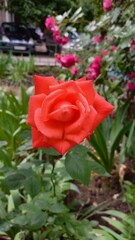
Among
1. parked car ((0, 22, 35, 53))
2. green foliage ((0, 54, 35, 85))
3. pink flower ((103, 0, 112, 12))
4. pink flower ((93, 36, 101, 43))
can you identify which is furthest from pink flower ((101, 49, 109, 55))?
parked car ((0, 22, 35, 53))

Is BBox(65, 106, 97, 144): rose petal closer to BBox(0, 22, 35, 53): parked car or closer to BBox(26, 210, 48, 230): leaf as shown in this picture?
BBox(26, 210, 48, 230): leaf

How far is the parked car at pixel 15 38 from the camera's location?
24.7ft

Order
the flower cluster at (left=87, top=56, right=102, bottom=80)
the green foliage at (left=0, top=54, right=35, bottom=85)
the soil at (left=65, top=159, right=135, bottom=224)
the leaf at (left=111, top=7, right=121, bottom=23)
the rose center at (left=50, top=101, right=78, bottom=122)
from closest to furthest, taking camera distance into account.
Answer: the rose center at (left=50, top=101, right=78, bottom=122)
the leaf at (left=111, top=7, right=121, bottom=23)
the soil at (left=65, top=159, right=135, bottom=224)
the flower cluster at (left=87, top=56, right=102, bottom=80)
the green foliage at (left=0, top=54, right=35, bottom=85)

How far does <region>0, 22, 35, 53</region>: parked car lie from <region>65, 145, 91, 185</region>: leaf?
6634 millimetres

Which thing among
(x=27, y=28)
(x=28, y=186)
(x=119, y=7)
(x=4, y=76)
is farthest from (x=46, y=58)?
(x=28, y=186)

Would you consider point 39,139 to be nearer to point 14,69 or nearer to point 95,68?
point 95,68

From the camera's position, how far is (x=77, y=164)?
0.64 meters

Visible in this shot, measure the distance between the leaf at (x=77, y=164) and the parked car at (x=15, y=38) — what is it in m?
6.63

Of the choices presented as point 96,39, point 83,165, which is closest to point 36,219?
point 83,165

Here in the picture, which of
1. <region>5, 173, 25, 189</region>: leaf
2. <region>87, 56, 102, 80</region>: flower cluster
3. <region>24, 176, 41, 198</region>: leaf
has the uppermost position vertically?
<region>87, 56, 102, 80</region>: flower cluster

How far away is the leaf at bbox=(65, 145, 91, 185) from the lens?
633mm

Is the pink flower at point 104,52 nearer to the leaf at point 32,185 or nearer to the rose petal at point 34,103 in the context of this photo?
the leaf at point 32,185

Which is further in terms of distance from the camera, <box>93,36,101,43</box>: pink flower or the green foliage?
the green foliage

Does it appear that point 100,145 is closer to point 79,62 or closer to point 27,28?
point 79,62
